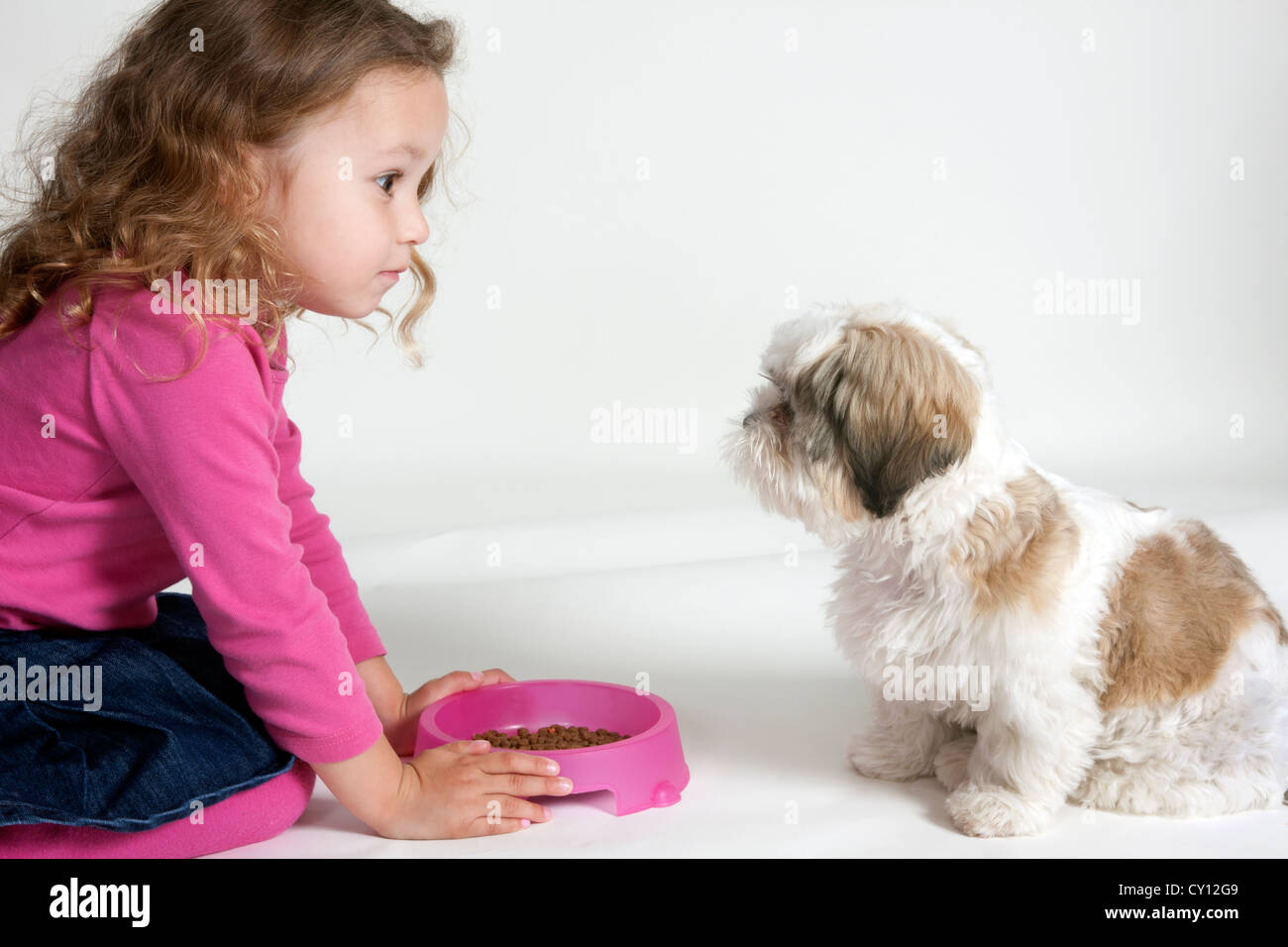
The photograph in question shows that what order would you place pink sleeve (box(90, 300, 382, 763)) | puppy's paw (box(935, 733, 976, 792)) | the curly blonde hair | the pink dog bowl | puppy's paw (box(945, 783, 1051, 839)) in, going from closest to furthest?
pink sleeve (box(90, 300, 382, 763)), the curly blonde hair, puppy's paw (box(945, 783, 1051, 839)), the pink dog bowl, puppy's paw (box(935, 733, 976, 792))

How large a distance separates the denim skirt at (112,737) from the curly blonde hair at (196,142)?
0.59 metres

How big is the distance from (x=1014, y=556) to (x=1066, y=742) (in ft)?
1.14

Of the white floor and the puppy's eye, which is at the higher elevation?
the puppy's eye

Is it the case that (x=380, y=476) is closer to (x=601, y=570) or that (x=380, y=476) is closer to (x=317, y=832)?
(x=601, y=570)

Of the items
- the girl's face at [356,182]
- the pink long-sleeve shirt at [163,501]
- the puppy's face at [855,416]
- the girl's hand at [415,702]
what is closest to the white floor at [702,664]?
A: the girl's hand at [415,702]

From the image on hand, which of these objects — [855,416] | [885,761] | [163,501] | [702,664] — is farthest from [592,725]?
[163,501]

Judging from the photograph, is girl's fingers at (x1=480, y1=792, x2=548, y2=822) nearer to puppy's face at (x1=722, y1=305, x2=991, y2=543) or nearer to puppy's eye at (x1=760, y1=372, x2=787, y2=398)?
puppy's face at (x1=722, y1=305, x2=991, y2=543)

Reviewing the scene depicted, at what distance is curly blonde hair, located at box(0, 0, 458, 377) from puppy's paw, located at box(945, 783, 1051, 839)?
4.91ft

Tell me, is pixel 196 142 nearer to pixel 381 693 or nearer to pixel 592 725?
pixel 381 693

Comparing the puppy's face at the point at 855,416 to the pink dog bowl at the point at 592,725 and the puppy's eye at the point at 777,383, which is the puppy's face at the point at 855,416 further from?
the pink dog bowl at the point at 592,725

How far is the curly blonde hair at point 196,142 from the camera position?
235cm

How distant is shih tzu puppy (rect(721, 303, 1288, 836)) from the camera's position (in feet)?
7.90

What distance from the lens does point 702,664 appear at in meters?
3.51

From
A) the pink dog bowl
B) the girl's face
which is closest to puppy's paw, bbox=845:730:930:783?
the pink dog bowl
